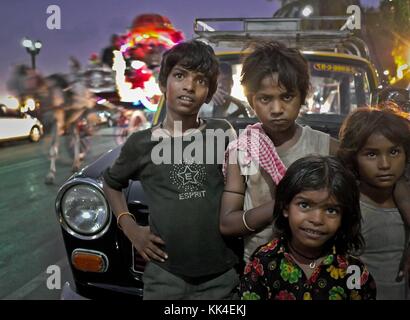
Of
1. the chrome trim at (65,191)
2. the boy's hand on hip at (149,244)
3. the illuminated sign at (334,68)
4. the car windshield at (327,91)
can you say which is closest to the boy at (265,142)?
the boy's hand on hip at (149,244)

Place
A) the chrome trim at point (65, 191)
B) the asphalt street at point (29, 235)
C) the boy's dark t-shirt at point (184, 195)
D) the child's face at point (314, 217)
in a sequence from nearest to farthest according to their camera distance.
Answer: the child's face at point (314, 217)
the boy's dark t-shirt at point (184, 195)
the chrome trim at point (65, 191)
the asphalt street at point (29, 235)

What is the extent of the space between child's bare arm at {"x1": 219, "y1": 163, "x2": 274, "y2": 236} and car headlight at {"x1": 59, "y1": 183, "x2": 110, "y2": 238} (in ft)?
2.25

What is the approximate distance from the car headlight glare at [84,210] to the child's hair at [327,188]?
0.92 metres

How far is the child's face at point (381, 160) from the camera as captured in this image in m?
1.64

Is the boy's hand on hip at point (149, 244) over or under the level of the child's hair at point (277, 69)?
under

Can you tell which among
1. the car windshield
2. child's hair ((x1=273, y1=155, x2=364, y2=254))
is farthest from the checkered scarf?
the car windshield

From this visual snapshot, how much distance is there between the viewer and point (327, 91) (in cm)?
338

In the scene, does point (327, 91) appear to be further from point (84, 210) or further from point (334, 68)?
point (84, 210)

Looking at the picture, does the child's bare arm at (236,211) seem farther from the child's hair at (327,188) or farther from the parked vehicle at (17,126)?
the parked vehicle at (17,126)

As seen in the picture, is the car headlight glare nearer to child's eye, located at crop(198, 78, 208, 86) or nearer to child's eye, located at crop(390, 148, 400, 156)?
child's eye, located at crop(198, 78, 208, 86)

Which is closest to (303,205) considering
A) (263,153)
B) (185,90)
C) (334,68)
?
(263,153)

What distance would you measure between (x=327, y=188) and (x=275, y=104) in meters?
0.37

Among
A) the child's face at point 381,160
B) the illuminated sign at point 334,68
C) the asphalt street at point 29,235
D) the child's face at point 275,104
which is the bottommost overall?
the asphalt street at point 29,235
